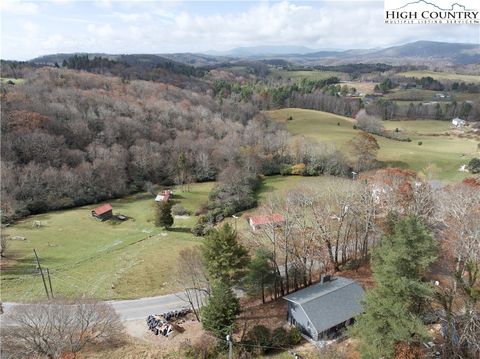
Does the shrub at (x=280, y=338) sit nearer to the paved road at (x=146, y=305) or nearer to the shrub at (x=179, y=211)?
the paved road at (x=146, y=305)

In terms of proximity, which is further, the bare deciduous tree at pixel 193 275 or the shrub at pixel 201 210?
the shrub at pixel 201 210

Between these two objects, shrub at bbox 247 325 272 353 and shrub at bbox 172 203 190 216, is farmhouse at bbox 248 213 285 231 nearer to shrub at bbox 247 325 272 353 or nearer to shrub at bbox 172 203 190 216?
shrub at bbox 247 325 272 353

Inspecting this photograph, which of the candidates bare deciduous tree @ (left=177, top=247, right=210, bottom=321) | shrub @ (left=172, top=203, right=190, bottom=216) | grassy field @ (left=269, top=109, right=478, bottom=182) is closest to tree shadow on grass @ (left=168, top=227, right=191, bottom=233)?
shrub @ (left=172, top=203, right=190, bottom=216)

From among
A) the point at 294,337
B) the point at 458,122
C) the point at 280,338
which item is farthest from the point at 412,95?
the point at 280,338

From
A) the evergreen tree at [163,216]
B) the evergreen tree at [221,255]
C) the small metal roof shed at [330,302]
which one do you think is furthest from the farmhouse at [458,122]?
the evergreen tree at [221,255]

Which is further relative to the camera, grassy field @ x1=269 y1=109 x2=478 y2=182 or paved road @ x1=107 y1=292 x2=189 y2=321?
grassy field @ x1=269 y1=109 x2=478 y2=182

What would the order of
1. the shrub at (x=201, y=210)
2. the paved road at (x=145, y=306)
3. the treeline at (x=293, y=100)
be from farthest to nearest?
the treeline at (x=293, y=100) → the shrub at (x=201, y=210) → the paved road at (x=145, y=306)

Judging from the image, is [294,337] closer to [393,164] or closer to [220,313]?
[220,313]

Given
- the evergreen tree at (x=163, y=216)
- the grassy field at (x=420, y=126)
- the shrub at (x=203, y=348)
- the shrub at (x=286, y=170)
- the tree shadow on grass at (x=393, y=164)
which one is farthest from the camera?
the grassy field at (x=420, y=126)
